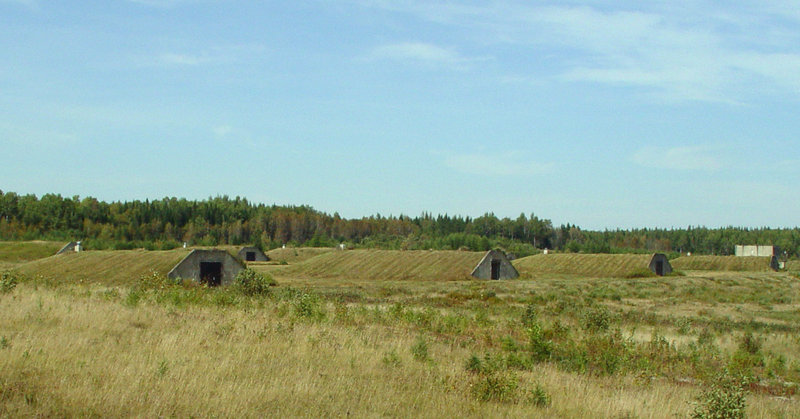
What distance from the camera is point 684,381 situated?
53.3ft

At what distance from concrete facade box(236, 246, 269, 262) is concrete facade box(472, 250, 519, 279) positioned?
4455cm

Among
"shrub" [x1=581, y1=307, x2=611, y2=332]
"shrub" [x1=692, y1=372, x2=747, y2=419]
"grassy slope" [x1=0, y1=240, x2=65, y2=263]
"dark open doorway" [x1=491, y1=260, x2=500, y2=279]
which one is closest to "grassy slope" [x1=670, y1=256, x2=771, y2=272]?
"dark open doorway" [x1=491, y1=260, x2=500, y2=279]

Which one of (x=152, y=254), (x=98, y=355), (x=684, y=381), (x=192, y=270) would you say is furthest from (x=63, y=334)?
(x=152, y=254)

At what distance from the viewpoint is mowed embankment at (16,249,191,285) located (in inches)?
2085

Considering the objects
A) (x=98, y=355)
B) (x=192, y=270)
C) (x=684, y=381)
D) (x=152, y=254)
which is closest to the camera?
(x=98, y=355)

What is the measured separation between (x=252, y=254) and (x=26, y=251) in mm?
31706

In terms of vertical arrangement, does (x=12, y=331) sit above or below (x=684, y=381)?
above

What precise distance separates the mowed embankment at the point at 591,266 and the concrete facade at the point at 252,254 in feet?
126

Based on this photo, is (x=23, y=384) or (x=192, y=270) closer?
(x=23, y=384)

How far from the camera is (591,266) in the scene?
89188 mm

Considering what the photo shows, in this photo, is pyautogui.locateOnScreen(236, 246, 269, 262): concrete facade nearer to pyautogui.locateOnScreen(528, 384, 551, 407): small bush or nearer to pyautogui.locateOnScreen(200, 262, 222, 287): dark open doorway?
pyautogui.locateOnScreen(200, 262, 222, 287): dark open doorway

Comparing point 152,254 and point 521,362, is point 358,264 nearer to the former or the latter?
point 152,254

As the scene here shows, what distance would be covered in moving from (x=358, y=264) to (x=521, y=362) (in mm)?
61712

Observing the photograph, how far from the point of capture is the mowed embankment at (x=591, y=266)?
83250 mm
